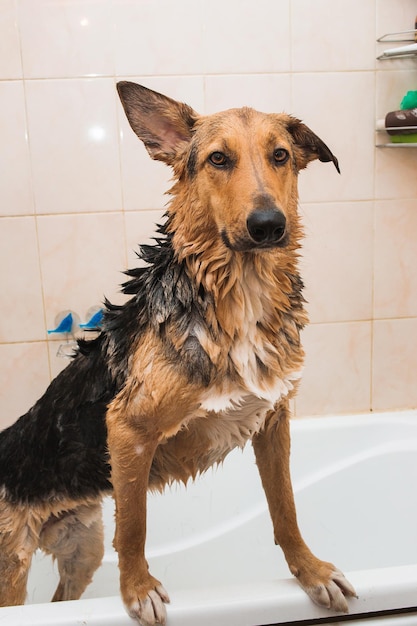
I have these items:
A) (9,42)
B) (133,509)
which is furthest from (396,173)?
(133,509)

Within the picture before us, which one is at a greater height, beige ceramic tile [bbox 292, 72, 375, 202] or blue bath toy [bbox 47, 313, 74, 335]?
beige ceramic tile [bbox 292, 72, 375, 202]

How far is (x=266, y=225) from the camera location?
3.05ft

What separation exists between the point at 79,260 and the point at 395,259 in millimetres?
1230

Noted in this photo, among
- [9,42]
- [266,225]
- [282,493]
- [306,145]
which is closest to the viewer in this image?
[266,225]

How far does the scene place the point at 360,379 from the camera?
2334 millimetres

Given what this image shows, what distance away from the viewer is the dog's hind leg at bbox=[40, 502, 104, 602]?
4.41 ft

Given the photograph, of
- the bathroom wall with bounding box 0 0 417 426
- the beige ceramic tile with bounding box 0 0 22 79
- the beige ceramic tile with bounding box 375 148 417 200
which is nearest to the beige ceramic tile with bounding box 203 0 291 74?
the bathroom wall with bounding box 0 0 417 426

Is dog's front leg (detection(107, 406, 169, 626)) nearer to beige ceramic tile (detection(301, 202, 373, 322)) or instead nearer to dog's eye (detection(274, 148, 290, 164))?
dog's eye (detection(274, 148, 290, 164))

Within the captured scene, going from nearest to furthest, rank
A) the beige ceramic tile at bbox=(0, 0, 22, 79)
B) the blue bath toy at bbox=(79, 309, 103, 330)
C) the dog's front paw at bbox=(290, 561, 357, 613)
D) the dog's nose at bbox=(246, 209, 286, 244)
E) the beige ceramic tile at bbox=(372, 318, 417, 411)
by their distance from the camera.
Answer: the dog's nose at bbox=(246, 209, 286, 244)
the dog's front paw at bbox=(290, 561, 357, 613)
the beige ceramic tile at bbox=(0, 0, 22, 79)
the blue bath toy at bbox=(79, 309, 103, 330)
the beige ceramic tile at bbox=(372, 318, 417, 411)

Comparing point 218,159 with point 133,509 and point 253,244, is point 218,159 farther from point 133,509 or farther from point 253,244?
point 133,509

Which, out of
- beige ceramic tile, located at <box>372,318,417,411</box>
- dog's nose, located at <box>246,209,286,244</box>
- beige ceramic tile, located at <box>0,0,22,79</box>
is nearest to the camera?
dog's nose, located at <box>246,209,286,244</box>

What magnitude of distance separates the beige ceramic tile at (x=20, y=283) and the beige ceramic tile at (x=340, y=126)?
1041mm

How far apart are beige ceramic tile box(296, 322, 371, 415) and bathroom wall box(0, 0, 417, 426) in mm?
13

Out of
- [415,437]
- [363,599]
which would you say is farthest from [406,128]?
[363,599]
